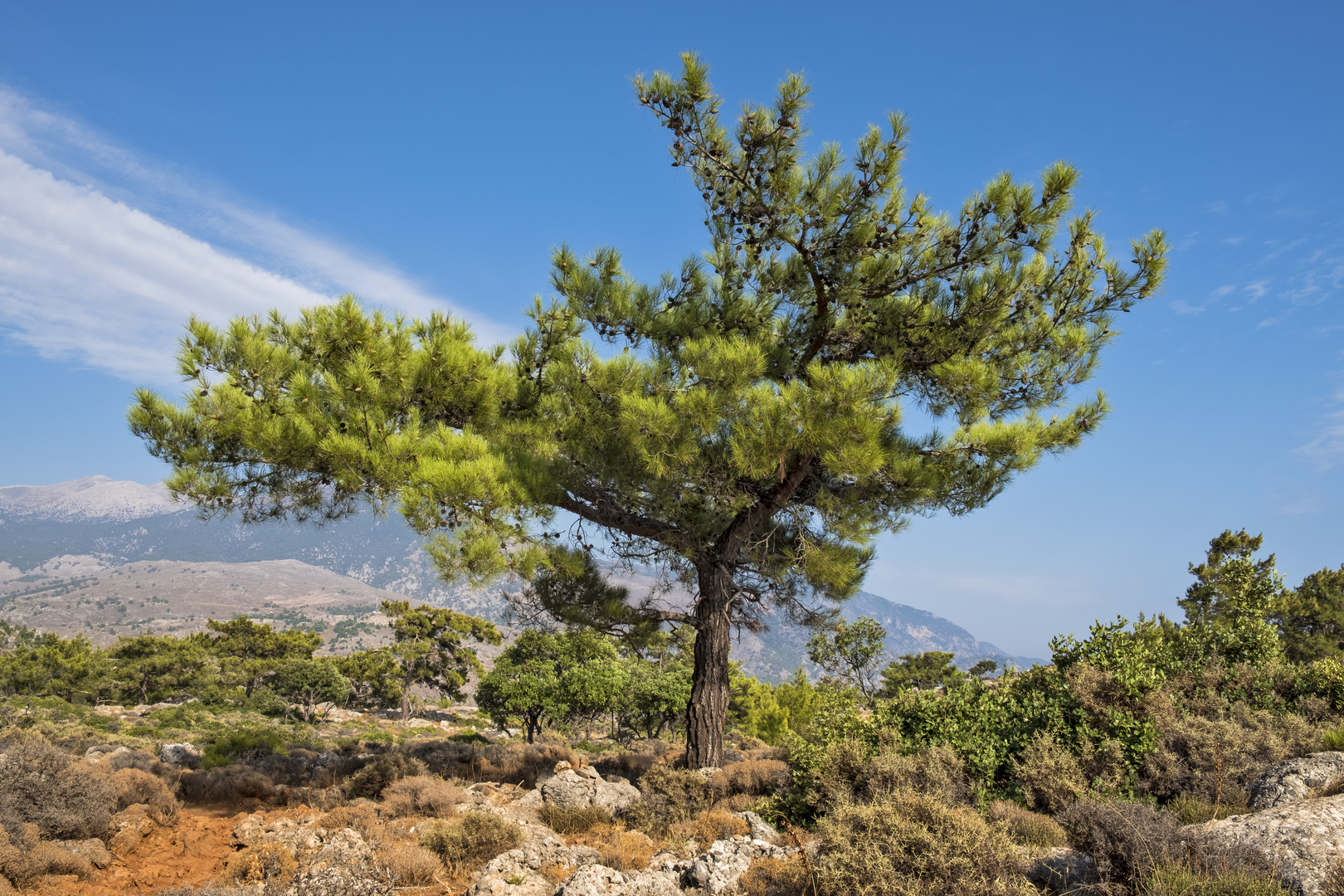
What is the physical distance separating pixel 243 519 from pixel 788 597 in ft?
25.0

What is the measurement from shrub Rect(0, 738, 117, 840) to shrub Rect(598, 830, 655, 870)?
4821 millimetres

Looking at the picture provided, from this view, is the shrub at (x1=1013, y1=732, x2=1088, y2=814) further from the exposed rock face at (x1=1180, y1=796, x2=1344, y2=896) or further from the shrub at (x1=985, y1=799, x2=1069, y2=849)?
the exposed rock face at (x1=1180, y1=796, x2=1344, y2=896)

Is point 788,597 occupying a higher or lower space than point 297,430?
lower

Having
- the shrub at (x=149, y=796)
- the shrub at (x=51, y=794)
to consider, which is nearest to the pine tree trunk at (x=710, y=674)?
the shrub at (x=149, y=796)

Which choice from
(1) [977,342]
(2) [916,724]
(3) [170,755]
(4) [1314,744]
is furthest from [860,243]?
(3) [170,755]

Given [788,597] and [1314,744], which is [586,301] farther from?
[1314,744]

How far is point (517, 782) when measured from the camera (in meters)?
9.62

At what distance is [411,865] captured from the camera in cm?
522

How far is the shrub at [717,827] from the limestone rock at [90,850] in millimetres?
5207

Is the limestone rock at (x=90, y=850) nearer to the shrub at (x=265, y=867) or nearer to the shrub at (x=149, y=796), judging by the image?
the shrub at (x=149, y=796)

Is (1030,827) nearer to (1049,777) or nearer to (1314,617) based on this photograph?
(1049,777)

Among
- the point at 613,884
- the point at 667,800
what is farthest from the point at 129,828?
the point at 613,884

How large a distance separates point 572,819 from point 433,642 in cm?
4091

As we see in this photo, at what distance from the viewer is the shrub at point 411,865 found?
202 inches
